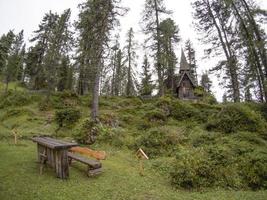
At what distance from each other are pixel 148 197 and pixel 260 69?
1505cm

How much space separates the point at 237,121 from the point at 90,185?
11.3m

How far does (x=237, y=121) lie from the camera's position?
16047 mm

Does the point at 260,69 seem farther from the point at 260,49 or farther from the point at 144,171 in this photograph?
the point at 144,171

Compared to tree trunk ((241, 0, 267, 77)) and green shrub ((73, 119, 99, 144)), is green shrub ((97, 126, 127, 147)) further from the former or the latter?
tree trunk ((241, 0, 267, 77))

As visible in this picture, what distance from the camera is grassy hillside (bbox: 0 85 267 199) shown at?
821cm

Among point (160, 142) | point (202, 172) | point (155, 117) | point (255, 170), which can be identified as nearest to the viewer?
point (202, 172)

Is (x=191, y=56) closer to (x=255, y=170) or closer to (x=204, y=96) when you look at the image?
(x=204, y=96)

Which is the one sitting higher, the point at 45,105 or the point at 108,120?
the point at 45,105

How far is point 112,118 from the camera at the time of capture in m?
19.5

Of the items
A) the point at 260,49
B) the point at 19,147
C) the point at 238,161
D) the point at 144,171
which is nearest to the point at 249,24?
the point at 260,49

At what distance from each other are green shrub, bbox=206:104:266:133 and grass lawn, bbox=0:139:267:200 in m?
7.29

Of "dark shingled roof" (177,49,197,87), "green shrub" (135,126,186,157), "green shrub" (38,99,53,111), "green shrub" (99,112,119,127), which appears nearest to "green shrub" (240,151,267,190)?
"green shrub" (135,126,186,157)

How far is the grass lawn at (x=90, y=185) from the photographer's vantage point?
7.55 metres

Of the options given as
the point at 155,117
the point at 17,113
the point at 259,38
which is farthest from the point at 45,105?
the point at 259,38
